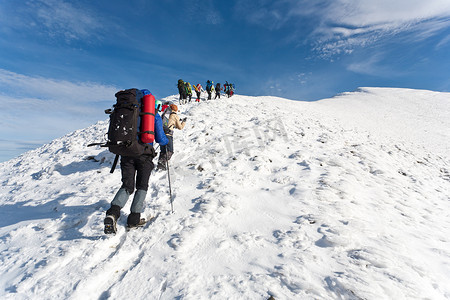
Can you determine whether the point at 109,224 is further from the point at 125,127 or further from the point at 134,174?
the point at 125,127

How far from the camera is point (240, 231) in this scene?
353 centimetres

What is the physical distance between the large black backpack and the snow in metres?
1.53

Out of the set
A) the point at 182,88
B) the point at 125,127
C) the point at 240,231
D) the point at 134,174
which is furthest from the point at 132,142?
the point at 182,88

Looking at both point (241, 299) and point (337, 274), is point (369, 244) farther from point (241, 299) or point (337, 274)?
point (241, 299)

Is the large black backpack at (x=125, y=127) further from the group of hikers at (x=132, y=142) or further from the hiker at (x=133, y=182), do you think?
the hiker at (x=133, y=182)

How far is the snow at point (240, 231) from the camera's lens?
2.48 meters

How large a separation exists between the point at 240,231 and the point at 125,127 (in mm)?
2620

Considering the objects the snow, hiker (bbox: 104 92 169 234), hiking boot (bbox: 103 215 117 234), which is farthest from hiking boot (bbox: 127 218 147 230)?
hiking boot (bbox: 103 215 117 234)

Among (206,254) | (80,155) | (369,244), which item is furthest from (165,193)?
(80,155)

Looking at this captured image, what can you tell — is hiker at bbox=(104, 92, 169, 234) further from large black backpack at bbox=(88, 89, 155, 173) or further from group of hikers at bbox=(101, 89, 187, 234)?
large black backpack at bbox=(88, 89, 155, 173)

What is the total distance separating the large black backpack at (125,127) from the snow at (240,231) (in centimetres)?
153

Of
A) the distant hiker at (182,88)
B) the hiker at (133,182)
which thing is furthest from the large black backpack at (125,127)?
the distant hiker at (182,88)

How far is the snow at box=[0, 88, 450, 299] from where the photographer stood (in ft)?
8.14

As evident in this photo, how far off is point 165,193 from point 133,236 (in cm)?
162
